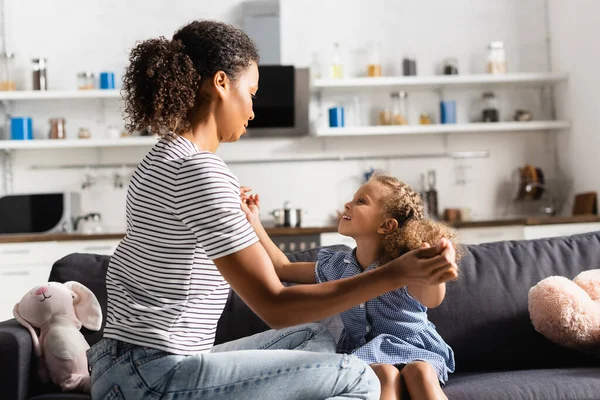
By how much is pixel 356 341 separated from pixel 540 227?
303 cm

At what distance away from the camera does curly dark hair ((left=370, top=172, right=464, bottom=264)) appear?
228 cm

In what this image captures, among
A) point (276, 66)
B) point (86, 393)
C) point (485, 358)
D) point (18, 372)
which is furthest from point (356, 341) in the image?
point (276, 66)

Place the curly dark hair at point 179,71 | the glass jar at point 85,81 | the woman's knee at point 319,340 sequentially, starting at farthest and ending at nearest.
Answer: the glass jar at point 85,81 → the woman's knee at point 319,340 → the curly dark hair at point 179,71

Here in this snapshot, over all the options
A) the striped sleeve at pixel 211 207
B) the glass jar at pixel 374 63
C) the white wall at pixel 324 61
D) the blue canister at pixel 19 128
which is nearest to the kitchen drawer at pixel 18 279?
the white wall at pixel 324 61

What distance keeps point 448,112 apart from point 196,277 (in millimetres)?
4422

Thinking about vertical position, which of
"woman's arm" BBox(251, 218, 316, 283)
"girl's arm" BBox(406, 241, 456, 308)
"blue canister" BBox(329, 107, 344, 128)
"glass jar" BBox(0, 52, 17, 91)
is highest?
"glass jar" BBox(0, 52, 17, 91)

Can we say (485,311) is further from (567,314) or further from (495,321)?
(567,314)

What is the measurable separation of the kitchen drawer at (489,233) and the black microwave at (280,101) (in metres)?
1.39

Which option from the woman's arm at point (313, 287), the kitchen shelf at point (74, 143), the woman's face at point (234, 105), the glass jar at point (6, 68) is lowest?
the woman's arm at point (313, 287)

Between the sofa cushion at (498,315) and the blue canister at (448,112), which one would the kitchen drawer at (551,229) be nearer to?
the blue canister at (448,112)

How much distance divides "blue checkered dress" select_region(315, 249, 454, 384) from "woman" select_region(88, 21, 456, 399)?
64 cm

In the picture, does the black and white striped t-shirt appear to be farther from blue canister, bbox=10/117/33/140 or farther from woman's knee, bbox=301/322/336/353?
blue canister, bbox=10/117/33/140

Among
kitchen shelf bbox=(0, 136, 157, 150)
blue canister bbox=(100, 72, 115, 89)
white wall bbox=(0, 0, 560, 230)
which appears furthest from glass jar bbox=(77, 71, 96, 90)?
kitchen shelf bbox=(0, 136, 157, 150)

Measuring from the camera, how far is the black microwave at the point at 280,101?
5.60 m
